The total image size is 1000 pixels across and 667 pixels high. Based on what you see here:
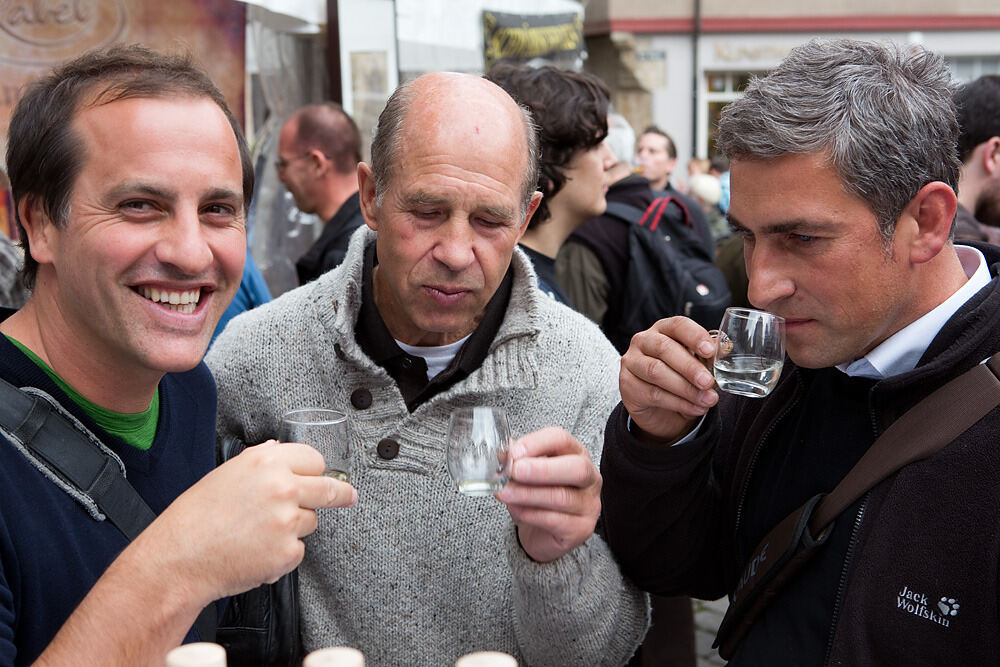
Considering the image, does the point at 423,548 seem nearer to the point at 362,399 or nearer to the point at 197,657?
the point at 362,399

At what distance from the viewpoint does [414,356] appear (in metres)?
2.57

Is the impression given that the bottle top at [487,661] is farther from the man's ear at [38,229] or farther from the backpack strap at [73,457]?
the man's ear at [38,229]

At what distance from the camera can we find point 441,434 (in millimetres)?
2467

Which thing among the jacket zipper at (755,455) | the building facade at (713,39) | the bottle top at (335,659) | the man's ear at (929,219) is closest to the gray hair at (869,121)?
the man's ear at (929,219)

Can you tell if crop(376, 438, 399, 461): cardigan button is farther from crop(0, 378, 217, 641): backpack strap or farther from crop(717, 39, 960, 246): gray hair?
crop(717, 39, 960, 246): gray hair

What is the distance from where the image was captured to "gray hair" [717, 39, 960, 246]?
6.13 feet

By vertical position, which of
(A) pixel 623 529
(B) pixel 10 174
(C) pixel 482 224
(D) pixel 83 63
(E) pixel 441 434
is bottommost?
(A) pixel 623 529

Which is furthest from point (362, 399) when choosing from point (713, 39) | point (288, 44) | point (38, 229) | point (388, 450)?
point (713, 39)

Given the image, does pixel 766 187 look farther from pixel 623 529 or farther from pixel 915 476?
pixel 623 529

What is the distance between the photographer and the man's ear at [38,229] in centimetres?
192

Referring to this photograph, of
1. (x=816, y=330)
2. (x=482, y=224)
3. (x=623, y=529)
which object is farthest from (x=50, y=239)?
(x=816, y=330)

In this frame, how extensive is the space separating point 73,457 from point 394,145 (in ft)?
3.80

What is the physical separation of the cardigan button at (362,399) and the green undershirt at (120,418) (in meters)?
0.53

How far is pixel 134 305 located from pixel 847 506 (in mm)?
1505
